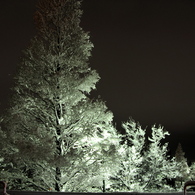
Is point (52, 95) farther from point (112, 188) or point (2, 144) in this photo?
point (112, 188)

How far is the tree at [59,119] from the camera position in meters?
11.4

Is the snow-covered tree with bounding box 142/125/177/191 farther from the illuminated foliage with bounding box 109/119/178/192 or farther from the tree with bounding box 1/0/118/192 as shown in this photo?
the tree with bounding box 1/0/118/192

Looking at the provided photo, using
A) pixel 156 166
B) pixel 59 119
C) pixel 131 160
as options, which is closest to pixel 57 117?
pixel 59 119

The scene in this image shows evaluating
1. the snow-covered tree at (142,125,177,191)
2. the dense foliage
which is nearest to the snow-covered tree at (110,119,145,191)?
the snow-covered tree at (142,125,177,191)

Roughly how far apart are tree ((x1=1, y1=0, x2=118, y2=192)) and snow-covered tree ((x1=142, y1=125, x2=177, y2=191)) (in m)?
8.55

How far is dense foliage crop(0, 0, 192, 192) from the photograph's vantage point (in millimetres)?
11328

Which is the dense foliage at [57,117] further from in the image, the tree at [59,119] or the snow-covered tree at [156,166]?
the snow-covered tree at [156,166]

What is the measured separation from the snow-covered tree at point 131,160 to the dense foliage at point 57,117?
23.5 feet

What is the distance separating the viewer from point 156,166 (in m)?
20.1

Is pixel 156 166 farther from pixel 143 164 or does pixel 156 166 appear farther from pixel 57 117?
pixel 57 117

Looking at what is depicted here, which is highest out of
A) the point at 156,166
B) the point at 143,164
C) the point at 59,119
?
the point at 59,119

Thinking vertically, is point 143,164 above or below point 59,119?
below

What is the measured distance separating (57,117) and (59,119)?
4.7 inches

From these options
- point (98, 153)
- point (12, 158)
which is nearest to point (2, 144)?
point (12, 158)
